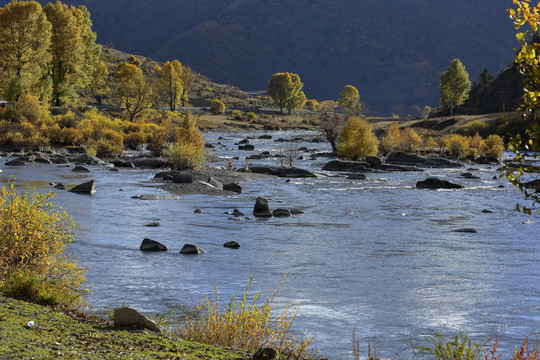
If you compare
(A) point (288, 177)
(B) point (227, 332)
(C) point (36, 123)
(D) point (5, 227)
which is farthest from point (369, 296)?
(C) point (36, 123)

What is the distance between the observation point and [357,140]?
1715 inches

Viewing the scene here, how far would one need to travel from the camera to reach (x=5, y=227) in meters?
8.87

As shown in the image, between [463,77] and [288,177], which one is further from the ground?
[463,77]

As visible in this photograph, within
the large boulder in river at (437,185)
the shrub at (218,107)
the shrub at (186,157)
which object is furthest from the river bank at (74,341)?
the shrub at (218,107)

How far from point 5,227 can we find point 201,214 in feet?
40.4

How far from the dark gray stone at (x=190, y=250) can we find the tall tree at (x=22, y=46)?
148ft

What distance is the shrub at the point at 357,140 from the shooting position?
43312 millimetres

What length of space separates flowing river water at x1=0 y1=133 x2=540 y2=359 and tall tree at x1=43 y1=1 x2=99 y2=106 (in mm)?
39810

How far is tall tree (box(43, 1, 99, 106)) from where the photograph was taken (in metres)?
62.8

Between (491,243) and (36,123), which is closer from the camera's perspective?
(491,243)

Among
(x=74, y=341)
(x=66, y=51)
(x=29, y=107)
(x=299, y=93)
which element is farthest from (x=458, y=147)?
(x=299, y=93)

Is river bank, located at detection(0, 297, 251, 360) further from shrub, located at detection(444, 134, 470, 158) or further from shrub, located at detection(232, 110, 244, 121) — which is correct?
shrub, located at detection(232, 110, 244, 121)

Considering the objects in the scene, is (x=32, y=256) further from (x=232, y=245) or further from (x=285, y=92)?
(x=285, y=92)

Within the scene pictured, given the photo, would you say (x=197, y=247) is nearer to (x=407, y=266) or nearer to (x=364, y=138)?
Result: (x=407, y=266)
